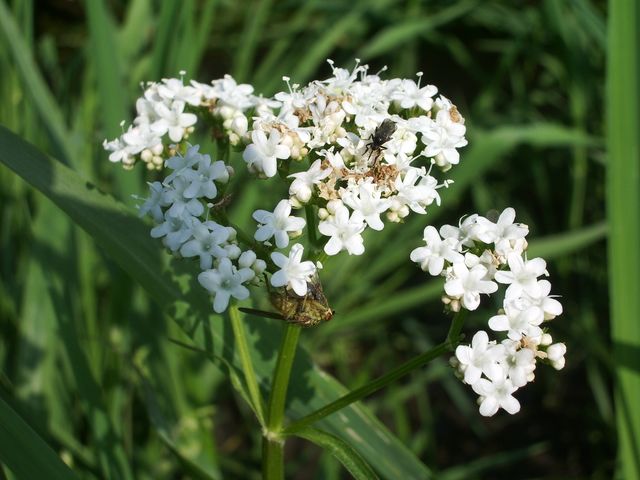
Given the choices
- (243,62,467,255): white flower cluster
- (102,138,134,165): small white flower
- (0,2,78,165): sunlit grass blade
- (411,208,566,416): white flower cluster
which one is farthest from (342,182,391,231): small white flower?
(0,2,78,165): sunlit grass blade

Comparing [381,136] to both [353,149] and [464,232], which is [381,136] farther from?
[464,232]

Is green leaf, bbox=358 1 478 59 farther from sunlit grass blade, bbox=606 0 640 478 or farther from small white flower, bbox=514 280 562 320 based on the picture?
small white flower, bbox=514 280 562 320

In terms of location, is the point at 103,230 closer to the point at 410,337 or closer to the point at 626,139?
the point at 626,139

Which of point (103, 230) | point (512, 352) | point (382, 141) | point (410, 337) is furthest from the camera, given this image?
point (410, 337)

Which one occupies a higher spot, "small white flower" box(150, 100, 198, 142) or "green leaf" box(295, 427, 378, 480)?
"small white flower" box(150, 100, 198, 142)

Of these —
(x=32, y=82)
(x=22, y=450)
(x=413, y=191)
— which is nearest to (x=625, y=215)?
(x=413, y=191)

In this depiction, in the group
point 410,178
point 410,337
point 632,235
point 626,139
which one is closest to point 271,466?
point 410,178

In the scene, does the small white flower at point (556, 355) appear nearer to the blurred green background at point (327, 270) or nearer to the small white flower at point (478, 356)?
the small white flower at point (478, 356)
